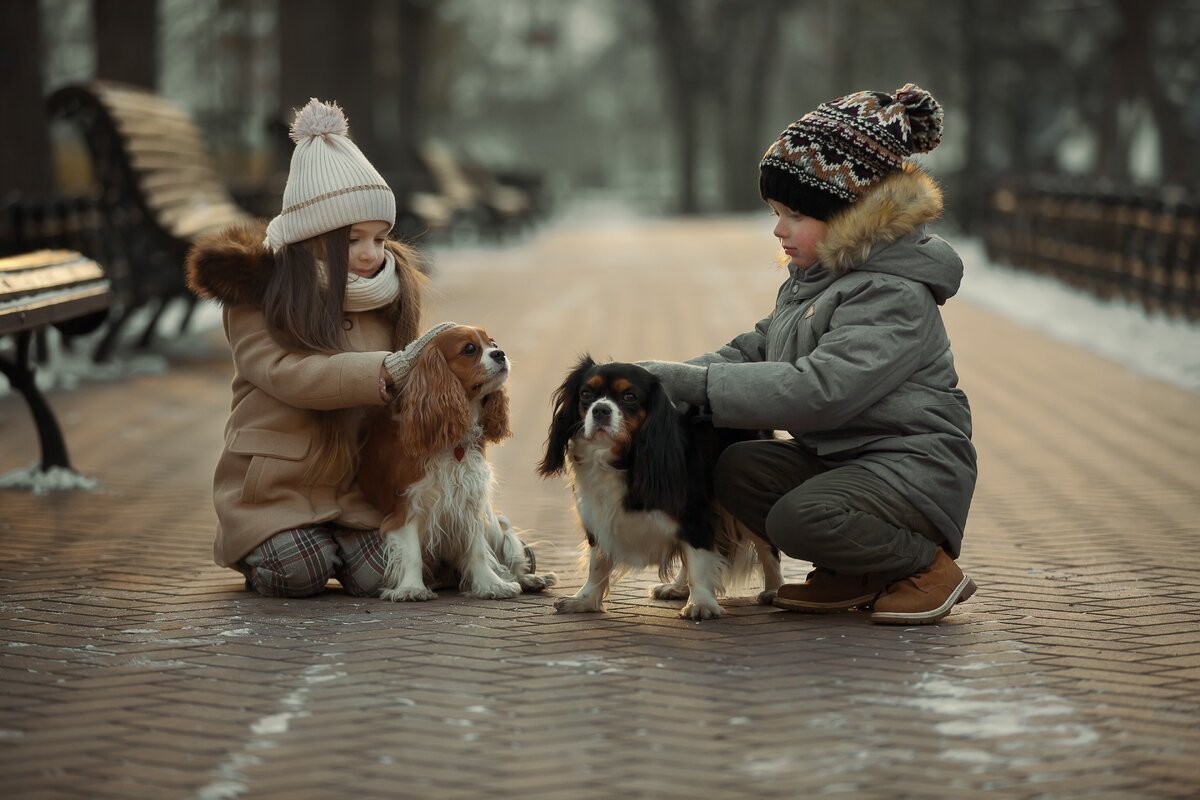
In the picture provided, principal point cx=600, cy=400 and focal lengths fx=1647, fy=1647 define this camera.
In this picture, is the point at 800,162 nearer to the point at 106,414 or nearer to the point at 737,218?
the point at 106,414

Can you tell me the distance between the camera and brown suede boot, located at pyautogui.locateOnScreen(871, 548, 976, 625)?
5402mm

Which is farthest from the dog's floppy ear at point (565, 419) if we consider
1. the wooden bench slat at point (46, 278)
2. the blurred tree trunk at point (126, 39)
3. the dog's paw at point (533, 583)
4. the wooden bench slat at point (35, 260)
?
the blurred tree trunk at point (126, 39)

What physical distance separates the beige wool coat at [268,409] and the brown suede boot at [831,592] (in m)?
1.49

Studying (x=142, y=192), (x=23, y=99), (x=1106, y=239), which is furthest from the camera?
(x=1106, y=239)

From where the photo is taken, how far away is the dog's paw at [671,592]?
5.88 m

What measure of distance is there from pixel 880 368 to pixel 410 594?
1.80 meters

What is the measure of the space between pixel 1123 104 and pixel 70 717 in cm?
2702

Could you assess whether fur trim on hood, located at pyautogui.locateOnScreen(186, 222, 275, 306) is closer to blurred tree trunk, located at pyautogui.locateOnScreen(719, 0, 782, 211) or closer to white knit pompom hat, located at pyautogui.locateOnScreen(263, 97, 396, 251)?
white knit pompom hat, located at pyautogui.locateOnScreen(263, 97, 396, 251)

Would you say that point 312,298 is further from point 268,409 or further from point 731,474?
point 731,474

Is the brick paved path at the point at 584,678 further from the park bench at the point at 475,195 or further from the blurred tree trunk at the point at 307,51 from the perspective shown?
the park bench at the point at 475,195

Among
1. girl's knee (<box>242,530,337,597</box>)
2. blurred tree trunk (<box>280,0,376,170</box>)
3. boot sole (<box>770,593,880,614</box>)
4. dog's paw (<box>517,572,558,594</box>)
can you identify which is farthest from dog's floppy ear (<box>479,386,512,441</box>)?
blurred tree trunk (<box>280,0,376,170</box>)

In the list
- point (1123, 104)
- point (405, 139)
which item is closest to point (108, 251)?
point (1123, 104)

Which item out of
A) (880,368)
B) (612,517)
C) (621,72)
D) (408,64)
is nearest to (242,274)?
(612,517)

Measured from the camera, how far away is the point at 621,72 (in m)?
78.3
